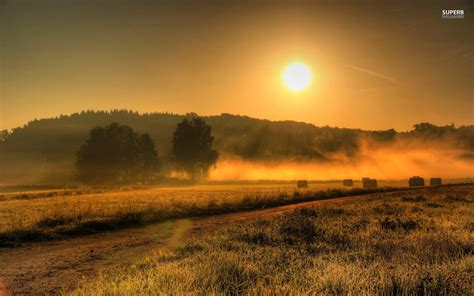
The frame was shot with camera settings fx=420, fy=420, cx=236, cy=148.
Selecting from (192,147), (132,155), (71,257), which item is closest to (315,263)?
(71,257)

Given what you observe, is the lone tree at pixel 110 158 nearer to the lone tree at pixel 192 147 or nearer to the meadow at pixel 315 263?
the lone tree at pixel 192 147

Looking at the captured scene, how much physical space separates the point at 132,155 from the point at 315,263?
89.6 meters

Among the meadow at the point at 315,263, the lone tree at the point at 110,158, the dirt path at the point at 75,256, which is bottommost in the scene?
the dirt path at the point at 75,256

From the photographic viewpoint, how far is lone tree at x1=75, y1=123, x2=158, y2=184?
91375 millimetres

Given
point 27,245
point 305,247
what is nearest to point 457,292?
point 305,247

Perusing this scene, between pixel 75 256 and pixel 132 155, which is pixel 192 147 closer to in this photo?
pixel 132 155

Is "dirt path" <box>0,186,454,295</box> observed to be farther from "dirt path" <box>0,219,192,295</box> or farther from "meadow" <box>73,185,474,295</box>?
"meadow" <box>73,185,474,295</box>

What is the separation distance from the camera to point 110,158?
304 feet

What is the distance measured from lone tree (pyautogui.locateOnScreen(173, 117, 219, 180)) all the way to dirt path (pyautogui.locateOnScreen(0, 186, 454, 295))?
3411 inches

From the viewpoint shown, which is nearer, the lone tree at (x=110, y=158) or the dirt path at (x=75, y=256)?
the dirt path at (x=75, y=256)

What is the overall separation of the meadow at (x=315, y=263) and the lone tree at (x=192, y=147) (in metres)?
91.0

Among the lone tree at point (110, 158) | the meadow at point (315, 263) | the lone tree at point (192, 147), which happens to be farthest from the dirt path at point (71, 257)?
the lone tree at point (192, 147)

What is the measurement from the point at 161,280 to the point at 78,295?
168cm

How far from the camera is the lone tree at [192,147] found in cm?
10800
